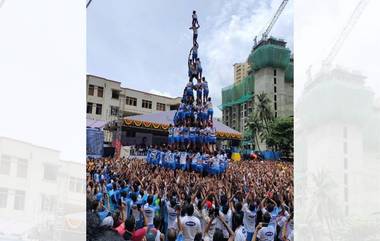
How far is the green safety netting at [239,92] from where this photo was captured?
2.56 meters

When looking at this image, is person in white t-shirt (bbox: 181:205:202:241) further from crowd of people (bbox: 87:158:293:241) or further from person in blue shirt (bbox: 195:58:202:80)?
person in blue shirt (bbox: 195:58:202:80)

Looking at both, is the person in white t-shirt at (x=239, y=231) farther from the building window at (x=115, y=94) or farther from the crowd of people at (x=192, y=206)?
the building window at (x=115, y=94)

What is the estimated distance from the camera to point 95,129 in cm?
275

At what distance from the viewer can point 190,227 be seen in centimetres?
171

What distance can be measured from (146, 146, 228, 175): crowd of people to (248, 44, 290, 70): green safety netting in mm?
1530

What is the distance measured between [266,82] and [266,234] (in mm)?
1134
